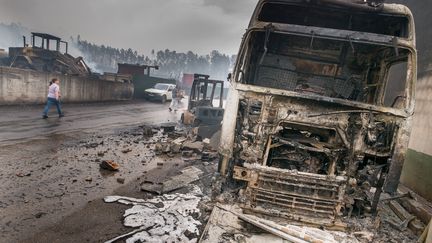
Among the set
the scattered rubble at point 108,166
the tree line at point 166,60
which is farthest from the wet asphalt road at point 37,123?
the tree line at point 166,60

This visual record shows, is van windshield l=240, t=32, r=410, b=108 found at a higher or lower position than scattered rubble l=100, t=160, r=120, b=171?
higher

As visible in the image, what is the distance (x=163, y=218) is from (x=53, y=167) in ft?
9.76

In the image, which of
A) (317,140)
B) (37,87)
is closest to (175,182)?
(317,140)

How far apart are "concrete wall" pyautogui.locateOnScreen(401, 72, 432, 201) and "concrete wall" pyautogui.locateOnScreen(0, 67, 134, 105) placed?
49.2ft

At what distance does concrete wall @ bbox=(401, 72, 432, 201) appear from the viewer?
6355 mm

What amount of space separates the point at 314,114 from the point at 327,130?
1.36 feet

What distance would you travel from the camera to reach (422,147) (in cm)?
680

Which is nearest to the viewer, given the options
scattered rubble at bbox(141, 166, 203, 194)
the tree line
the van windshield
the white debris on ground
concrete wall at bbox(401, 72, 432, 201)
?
the white debris on ground

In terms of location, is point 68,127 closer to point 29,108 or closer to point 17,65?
point 29,108

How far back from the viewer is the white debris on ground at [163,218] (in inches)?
131

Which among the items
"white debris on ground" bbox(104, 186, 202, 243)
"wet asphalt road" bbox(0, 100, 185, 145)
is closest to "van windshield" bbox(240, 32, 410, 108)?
"white debris on ground" bbox(104, 186, 202, 243)

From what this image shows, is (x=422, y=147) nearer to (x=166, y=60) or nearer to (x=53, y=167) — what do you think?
(x=53, y=167)

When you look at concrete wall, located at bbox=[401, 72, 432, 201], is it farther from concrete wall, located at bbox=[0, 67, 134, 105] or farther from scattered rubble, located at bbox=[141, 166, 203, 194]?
concrete wall, located at bbox=[0, 67, 134, 105]

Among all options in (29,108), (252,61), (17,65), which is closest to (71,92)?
(29,108)
